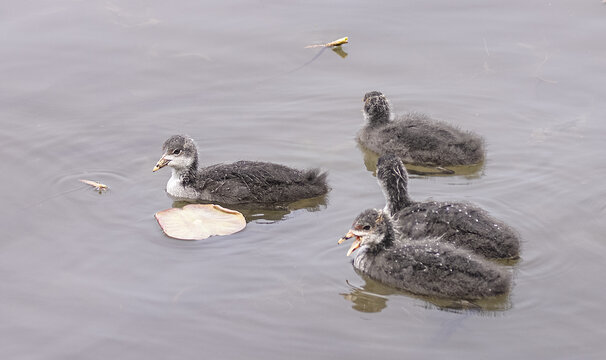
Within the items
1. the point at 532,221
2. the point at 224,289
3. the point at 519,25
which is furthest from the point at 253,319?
the point at 519,25

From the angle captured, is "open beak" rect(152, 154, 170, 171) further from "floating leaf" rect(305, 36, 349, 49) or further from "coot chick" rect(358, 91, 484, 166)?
"floating leaf" rect(305, 36, 349, 49)

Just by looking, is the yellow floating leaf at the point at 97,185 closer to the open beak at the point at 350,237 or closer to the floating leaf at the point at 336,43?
the open beak at the point at 350,237

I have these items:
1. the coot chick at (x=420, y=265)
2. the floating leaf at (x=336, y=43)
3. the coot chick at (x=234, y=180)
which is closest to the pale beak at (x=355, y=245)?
the coot chick at (x=420, y=265)

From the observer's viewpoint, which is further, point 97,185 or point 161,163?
point 161,163

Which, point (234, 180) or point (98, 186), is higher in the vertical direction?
point (234, 180)

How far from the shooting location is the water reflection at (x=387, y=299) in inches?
296

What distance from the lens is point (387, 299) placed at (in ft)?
25.6

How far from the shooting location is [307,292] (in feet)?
25.5

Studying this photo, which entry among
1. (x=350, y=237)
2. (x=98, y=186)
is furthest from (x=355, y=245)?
(x=98, y=186)

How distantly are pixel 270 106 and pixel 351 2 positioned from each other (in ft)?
10.7

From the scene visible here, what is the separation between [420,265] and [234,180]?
2696 mm

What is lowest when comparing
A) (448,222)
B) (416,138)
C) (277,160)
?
(277,160)

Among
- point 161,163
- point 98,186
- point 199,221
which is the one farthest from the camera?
point 161,163

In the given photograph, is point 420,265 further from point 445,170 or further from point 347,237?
point 445,170
